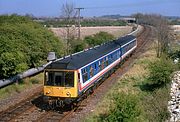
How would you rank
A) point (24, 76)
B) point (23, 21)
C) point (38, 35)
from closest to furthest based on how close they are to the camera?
point (24, 76) < point (38, 35) < point (23, 21)

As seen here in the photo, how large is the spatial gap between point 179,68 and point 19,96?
582 inches

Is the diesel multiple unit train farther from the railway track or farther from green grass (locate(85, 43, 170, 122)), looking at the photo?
green grass (locate(85, 43, 170, 122))

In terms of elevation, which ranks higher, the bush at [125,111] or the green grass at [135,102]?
the bush at [125,111]

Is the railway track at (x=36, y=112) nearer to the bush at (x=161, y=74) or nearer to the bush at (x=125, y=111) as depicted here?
the bush at (x=125, y=111)

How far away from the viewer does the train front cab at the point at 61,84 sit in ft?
61.9

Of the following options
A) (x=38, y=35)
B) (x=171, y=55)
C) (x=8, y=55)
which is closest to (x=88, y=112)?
(x=8, y=55)

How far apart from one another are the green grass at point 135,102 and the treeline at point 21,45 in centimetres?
700

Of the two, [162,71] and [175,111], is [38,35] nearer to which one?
[162,71]

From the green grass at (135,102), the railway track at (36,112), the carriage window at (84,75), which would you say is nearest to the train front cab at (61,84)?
the railway track at (36,112)

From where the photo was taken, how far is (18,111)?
64.1ft

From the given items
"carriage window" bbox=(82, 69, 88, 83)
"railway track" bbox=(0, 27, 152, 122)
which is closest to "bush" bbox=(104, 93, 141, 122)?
"railway track" bbox=(0, 27, 152, 122)

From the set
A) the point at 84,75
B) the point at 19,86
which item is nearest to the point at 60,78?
the point at 84,75

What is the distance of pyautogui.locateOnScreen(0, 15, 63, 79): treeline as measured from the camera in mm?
24688

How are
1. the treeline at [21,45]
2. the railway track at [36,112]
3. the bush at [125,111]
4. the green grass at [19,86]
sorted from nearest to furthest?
1. the bush at [125,111]
2. the railway track at [36,112]
3. the green grass at [19,86]
4. the treeline at [21,45]
